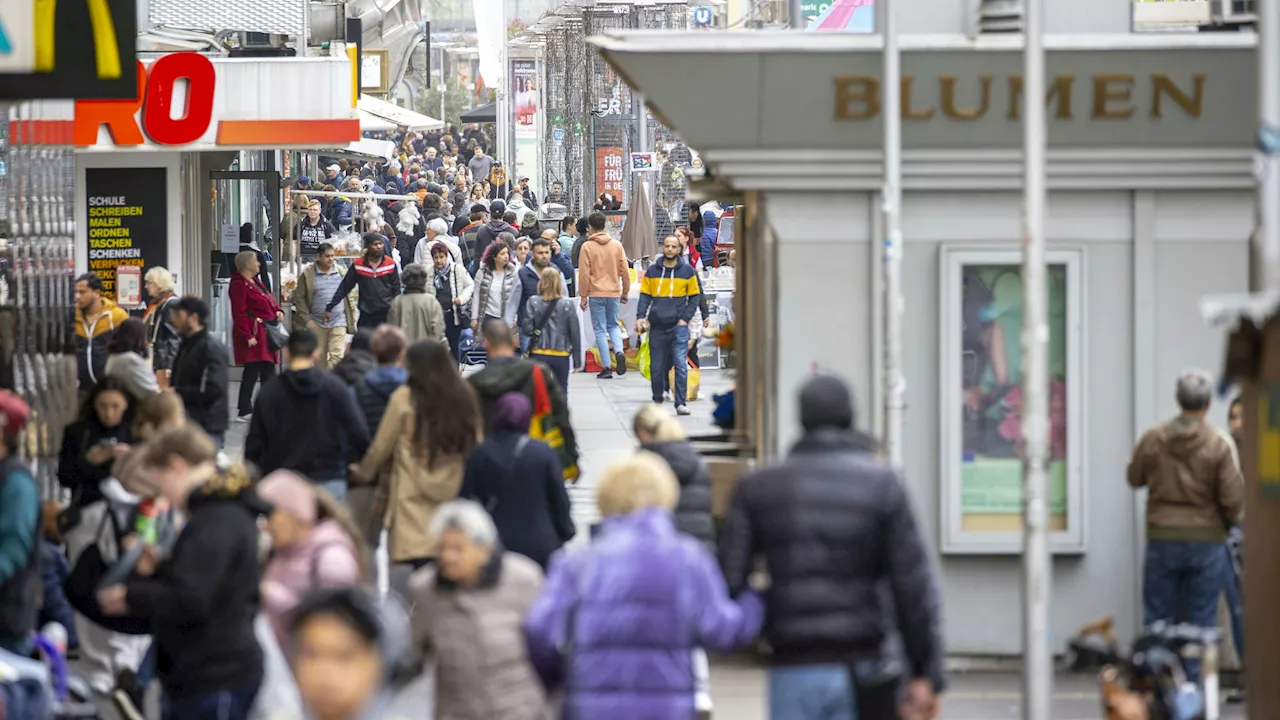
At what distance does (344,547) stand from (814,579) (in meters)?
1.76

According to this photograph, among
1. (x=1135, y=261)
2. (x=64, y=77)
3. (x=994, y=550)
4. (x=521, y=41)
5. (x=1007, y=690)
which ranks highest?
(x=521, y=41)

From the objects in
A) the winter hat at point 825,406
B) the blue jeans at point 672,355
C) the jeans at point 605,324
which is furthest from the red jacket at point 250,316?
the winter hat at point 825,406

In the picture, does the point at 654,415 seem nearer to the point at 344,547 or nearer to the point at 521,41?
the point at 344,547

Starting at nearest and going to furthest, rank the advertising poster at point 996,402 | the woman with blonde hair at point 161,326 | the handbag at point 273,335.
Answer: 1. the advertising poster at point 996,402
2. the woman with blonde hair at point 161,326
3. the handbag at point 273,335

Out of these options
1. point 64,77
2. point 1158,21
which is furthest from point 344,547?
point 1158,21

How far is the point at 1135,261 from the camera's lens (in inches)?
430

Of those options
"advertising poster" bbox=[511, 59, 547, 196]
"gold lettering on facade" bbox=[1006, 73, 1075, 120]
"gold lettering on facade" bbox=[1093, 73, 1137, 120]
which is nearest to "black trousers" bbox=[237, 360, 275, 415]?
"gold lettering on facade" bbox=[1006, 73, 1075, 120]

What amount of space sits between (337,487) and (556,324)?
7.19m

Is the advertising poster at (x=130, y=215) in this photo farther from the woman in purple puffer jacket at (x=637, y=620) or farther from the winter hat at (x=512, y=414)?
the woman in purple puffer jacket at (x=637, y=620)

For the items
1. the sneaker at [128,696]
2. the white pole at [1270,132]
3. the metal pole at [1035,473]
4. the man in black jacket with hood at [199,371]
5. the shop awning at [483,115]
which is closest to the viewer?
the white pole at [1270,132]

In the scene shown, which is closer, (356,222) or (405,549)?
(405,549)

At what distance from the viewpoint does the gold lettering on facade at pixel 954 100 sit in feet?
35.2

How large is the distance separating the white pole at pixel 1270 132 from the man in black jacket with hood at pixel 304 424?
554 cm

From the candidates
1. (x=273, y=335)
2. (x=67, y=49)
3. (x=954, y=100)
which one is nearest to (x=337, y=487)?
(x=67, y=49)
